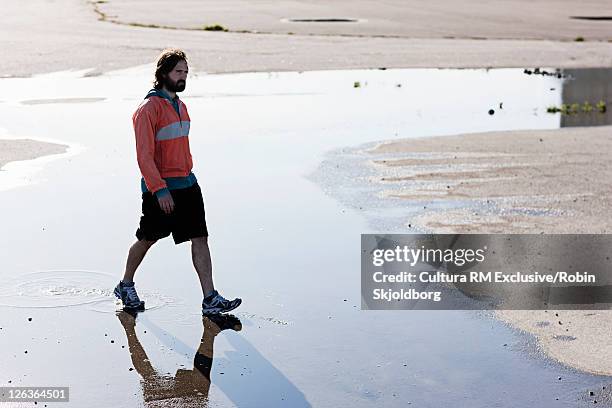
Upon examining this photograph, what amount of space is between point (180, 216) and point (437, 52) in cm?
2098

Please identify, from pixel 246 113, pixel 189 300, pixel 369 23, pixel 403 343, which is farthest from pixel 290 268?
pixel 369 23

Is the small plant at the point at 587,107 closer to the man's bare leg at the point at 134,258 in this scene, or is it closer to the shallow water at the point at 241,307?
the shallow water at the point at 241,307

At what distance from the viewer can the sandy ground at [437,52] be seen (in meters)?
9.75

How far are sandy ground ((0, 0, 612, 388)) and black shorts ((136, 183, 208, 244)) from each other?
6.98ft

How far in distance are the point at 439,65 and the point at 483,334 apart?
18.4 meters

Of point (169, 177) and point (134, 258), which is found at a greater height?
point (169, 177)

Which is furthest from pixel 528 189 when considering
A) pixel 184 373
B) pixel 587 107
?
pixel 587 107

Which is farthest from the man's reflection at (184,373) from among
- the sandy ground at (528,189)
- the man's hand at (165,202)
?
the sandy ground at (528,189)

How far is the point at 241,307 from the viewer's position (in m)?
7.33

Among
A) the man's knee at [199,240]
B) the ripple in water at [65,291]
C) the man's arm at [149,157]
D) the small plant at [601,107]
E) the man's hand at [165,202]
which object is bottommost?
the ripple in water at [65,291]

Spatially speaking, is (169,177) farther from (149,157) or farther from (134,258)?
(134,258)

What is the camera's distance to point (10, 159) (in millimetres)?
12398

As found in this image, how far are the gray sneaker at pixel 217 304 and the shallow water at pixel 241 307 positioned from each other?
0.11 meters

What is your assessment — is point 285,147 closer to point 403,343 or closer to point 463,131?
point 463,131
